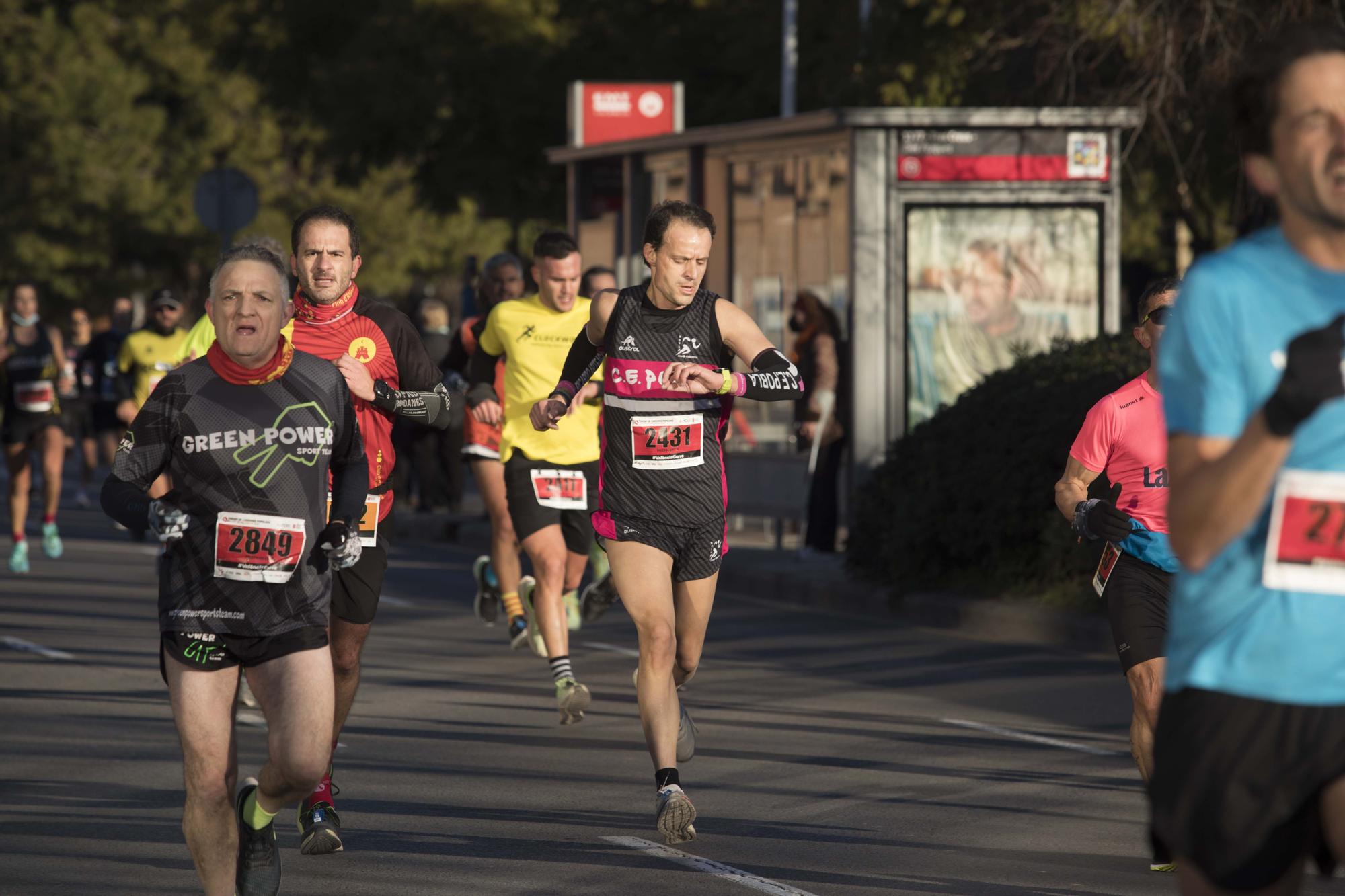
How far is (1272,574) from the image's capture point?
10.8ft

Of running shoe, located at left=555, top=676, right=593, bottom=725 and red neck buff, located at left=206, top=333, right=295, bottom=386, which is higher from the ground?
red neck buff, located at left=206, top=333, right=295, bottom=386

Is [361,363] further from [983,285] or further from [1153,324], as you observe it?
[983,285]

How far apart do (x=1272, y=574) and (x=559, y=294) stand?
7563mm

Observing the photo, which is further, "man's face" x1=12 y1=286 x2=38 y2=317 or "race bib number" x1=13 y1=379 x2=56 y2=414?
"man's face" x1=12 y1=286 x2=38 y2=317

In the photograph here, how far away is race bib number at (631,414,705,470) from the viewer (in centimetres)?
740

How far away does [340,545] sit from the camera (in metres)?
5.45

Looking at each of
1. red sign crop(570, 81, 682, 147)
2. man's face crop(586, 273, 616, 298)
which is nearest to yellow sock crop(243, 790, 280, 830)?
man's face crop(586, 273, 616, 298)

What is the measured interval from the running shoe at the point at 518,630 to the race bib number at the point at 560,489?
139 cm

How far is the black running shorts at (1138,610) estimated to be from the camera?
6.42 meters

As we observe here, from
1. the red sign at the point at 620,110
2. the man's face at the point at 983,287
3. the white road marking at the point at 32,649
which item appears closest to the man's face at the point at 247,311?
the white road marking at the point at 32,649

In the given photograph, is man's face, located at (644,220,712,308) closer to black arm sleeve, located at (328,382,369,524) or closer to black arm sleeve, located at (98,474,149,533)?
black arm sleeve, located at (328,382,369,524)

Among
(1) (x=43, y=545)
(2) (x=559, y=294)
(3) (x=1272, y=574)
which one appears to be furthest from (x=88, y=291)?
(3) (x=1272, y=574)

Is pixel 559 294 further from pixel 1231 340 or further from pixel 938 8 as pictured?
pixel 938 8

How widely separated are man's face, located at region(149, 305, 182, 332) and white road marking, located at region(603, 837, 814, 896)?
37.1ft
